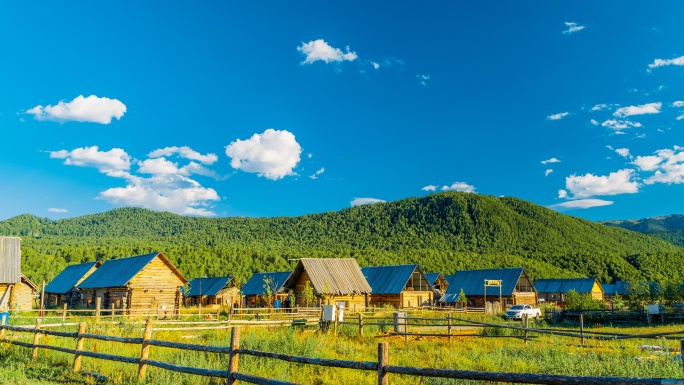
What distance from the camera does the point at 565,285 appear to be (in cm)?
8475

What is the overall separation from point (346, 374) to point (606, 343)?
14957 mm

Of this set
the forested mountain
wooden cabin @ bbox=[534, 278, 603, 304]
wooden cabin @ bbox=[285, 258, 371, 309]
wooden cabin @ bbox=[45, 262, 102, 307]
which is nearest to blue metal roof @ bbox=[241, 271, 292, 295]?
wooden cabin @ bbox=[45, 262, 102, 307]

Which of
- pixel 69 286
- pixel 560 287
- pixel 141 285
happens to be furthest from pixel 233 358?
pixel 560 287

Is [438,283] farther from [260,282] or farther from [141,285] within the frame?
[141,285]

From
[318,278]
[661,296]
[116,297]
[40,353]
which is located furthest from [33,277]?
[661,296]

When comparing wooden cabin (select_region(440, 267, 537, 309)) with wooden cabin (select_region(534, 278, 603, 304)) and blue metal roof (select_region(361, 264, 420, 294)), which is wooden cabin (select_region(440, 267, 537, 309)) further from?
wooden cabin (select_region(534, 278, 603, 304))

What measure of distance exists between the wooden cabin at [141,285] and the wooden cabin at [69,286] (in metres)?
10.7

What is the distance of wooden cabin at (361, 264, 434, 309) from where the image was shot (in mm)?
57500

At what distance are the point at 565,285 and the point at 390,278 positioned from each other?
4002 cm

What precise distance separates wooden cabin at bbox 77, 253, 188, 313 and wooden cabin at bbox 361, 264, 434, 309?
71.3 feet

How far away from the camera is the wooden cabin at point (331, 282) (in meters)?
44.4

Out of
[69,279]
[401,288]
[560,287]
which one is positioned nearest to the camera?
[401,288]

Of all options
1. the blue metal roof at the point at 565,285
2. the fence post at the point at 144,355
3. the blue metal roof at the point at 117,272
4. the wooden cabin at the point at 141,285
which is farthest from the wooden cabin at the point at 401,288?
the fence post at the point at 144,355

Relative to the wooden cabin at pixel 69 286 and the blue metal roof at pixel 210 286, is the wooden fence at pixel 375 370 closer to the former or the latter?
the wooden cabin at pixel 69 286
